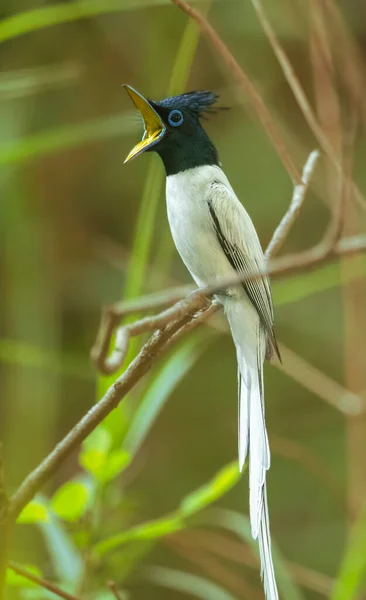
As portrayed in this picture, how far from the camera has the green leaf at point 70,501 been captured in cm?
97

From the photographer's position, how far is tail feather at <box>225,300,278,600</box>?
768 millimetres

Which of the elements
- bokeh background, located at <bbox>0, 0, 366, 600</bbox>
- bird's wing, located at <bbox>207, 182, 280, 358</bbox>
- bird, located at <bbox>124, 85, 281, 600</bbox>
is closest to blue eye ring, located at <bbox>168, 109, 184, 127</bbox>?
bird, located at <bbox>124, 85, 281, 600</bbox>

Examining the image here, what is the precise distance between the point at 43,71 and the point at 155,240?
0.64 metres

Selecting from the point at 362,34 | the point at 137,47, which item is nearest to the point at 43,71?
the point at 137,47

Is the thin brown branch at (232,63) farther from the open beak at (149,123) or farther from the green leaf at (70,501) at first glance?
the green leaf at (70,501)

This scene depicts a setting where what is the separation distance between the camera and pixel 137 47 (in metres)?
2.54

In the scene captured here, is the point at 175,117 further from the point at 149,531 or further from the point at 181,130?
the point at 149,531

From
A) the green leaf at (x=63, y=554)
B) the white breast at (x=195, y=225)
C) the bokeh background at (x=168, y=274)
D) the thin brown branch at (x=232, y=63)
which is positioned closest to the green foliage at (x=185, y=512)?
the green leaf at (x=63, y=554)

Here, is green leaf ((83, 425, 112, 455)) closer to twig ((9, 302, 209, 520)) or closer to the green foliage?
the green foliage

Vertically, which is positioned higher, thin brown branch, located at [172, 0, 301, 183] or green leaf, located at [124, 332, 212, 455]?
thin brown branch, located at [172, 0, 301, 183]

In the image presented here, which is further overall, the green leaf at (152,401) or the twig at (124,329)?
the green leaf at (152,401)

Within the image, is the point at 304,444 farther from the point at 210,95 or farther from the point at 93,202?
the point at 210,95

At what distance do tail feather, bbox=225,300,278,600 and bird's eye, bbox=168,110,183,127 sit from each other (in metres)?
0.22

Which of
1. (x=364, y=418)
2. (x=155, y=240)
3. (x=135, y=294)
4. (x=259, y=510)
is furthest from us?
(x=155, y=240)
